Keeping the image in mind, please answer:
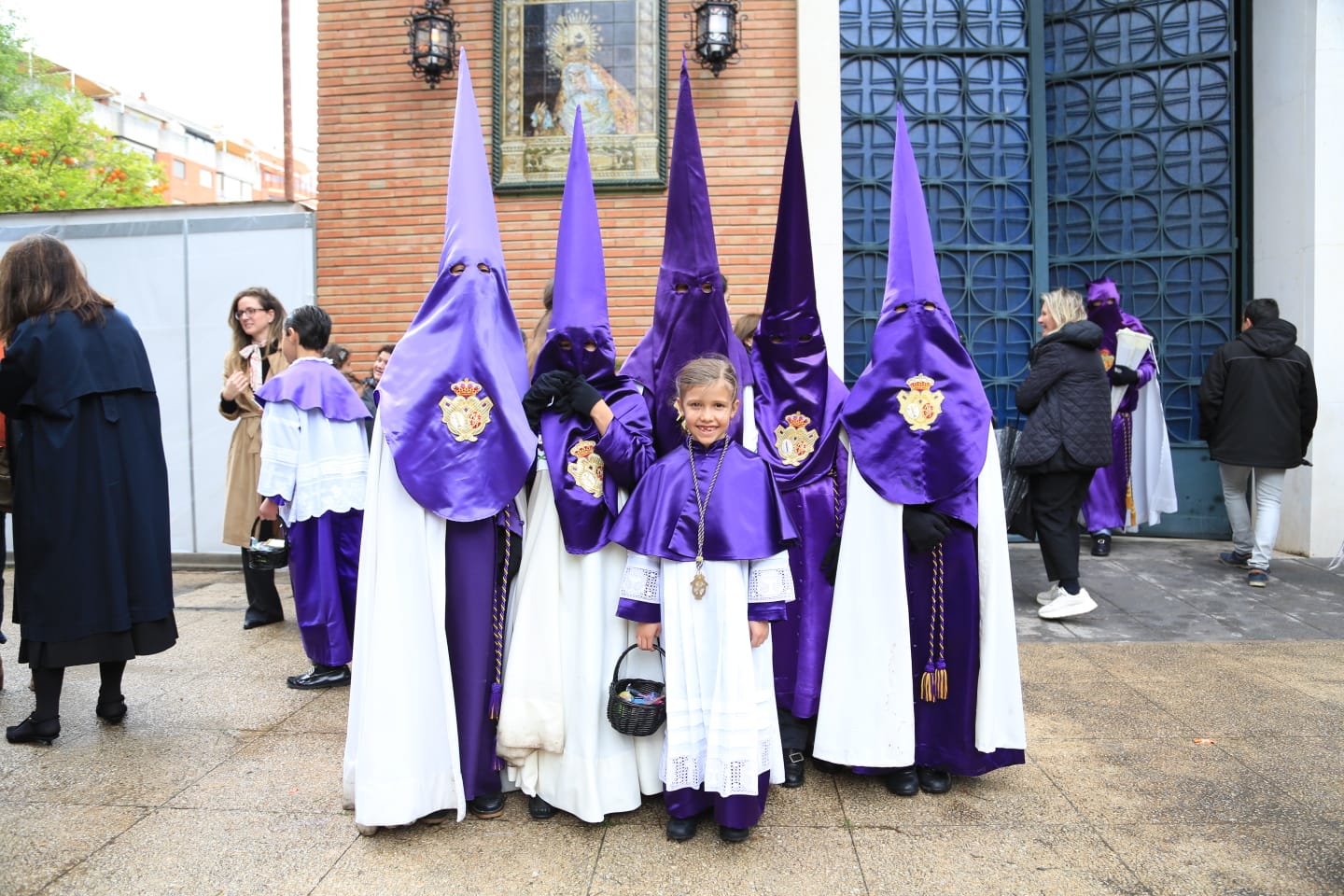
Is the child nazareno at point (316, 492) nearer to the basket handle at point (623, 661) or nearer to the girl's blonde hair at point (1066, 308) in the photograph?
the basket handle at point (623, 661)

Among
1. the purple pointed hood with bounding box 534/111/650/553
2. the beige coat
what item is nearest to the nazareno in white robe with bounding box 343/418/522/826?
the purple pointed hood with bounding box 534/111/650/553

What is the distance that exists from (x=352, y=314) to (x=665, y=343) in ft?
17.2

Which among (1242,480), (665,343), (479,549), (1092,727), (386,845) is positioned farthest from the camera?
(1242,480)

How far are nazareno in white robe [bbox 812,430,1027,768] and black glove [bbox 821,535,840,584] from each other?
0.19 feet

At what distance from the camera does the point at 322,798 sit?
11.2 ft

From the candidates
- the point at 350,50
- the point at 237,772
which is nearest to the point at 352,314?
the point at 350,50

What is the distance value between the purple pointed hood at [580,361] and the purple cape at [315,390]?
6.16ft

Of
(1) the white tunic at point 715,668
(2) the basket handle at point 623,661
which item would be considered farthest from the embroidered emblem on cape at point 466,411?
(2) the basket handle at point 623,661

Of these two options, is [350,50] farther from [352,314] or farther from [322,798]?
[322,798]

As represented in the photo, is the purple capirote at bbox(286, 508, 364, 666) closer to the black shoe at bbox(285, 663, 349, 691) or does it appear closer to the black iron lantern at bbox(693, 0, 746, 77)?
the black shoe at bbox(285, 663, 349, 691)

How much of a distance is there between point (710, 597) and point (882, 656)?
2.51ft

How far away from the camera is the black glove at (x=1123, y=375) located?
7406 mm

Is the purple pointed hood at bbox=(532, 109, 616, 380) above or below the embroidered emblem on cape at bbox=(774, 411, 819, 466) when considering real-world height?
above

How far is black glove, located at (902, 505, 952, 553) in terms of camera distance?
3.40 meters
